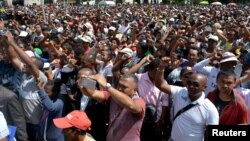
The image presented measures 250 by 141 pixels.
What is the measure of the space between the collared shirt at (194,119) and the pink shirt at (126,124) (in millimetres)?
397

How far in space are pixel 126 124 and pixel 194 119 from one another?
0.63 meters

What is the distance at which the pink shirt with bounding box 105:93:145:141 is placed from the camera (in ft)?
12.2

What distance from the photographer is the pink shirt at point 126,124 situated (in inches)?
147

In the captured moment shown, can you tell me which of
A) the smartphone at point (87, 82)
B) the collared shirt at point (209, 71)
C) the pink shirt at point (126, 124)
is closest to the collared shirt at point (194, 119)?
the pink shirt at point (126, 124)

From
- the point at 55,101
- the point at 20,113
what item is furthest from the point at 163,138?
the point at 20,113

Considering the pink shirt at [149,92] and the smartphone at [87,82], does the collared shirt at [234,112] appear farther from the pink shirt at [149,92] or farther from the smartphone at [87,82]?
the pink shirt at [149,92]

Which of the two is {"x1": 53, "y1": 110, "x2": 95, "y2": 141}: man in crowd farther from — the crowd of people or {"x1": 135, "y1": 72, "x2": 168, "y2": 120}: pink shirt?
{"x1": 135, "y1": 72, "x2": 168, "y2": 120}: pink shirt

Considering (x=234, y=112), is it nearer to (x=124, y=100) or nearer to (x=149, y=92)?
(x=124, y=100)

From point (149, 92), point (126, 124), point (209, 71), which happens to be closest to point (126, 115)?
point (126, 124)

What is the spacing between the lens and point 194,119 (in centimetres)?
372

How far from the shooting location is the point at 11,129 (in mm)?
3248

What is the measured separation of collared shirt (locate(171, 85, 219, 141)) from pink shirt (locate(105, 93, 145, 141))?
397 millimetres
